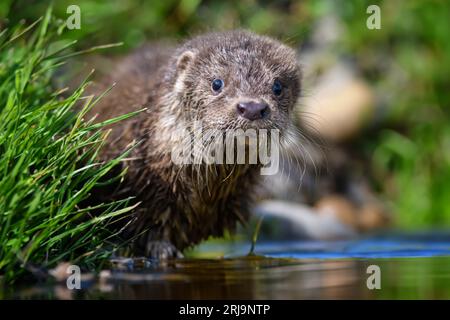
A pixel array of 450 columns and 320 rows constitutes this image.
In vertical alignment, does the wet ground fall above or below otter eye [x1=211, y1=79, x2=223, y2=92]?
below

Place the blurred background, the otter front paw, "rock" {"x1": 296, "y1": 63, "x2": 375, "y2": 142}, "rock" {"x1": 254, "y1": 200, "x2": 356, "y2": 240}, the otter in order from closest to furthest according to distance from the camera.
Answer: the otter < the otter front paw < "rock" {"x1": 254, "y1": 200, "x2": 356, "y2": 240} < the blurred background < "rock" {"x1": 296, "y1": 63, "x2": 375, "y2": 142}

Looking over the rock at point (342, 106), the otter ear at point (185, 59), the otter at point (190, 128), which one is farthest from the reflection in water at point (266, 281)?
the rock at point (342, 106)

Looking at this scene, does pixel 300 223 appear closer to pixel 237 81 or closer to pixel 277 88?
pixel 277 88

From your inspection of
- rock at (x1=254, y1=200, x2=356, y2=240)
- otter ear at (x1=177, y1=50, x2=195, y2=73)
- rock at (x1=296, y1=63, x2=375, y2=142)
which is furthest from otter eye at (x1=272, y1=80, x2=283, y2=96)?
rock at (x1=296, y1=63, x2=375, y2=142)

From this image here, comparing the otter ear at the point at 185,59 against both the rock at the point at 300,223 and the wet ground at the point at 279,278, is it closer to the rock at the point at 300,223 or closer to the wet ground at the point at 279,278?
the wet ground at the point at 279,278

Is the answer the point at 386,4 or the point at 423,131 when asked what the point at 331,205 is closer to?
the point at 423,131

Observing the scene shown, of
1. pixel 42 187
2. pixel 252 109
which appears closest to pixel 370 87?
pixel 252 109

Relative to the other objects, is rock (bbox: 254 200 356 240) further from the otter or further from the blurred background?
the otter
